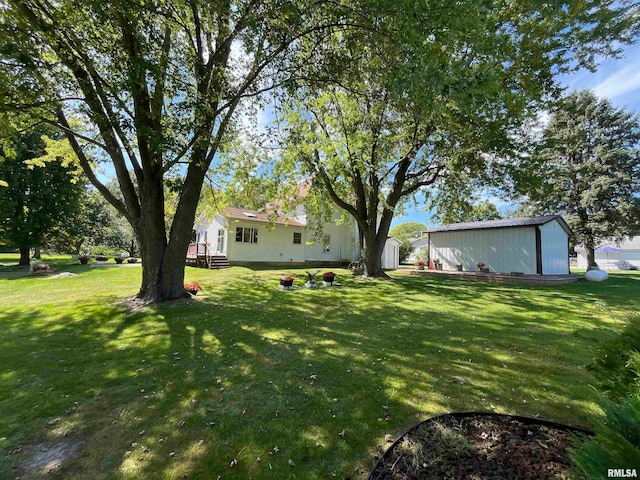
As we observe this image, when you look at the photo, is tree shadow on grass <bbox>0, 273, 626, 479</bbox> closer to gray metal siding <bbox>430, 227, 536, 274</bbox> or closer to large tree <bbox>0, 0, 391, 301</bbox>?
large tree <bbox>0, 0, 391, 301</bbox>

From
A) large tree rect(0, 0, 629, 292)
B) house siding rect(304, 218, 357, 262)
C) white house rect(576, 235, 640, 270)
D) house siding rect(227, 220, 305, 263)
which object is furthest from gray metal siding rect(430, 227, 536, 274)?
white house rect(576, 235, 640, 270)

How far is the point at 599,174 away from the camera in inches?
880

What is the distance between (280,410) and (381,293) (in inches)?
311

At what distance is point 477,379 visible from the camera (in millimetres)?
3617

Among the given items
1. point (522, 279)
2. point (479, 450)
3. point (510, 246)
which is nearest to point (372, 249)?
point (522, 279)

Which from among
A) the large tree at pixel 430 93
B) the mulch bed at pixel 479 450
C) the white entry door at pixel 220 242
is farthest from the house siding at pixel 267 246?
the mulch bed at pixel 479 450

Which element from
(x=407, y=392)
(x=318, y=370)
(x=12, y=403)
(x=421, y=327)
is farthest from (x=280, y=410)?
(x=421, y=327)

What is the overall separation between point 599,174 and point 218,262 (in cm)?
2893

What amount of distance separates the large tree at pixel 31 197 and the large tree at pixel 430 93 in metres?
16.2

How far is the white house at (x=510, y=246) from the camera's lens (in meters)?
15.1

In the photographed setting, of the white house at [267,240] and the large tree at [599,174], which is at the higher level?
the large tree at [599,174]

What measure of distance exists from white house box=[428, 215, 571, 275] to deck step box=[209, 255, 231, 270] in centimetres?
1416

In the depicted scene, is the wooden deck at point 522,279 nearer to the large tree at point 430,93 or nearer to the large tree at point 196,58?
the large tree at point 430,93

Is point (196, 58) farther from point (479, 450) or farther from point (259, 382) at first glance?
point (479, 450)
